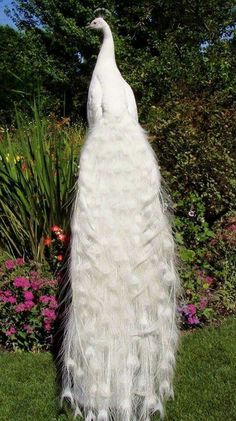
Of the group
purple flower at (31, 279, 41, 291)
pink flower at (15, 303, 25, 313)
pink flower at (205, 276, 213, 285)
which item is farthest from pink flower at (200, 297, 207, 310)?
pink flower at (15, 303, 25, 313)

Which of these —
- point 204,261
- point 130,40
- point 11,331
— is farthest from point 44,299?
point 130,40

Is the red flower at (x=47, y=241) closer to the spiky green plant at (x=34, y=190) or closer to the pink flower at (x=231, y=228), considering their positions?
the spiky green plant at (x=34, y=190)

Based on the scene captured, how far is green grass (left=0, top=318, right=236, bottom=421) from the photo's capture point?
391cm

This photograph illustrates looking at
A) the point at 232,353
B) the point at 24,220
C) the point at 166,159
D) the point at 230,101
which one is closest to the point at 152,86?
the point at 230,101

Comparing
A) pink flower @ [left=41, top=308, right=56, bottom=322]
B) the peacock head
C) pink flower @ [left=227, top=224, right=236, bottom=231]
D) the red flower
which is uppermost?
the peacock head

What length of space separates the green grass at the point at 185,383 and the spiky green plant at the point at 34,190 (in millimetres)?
1212

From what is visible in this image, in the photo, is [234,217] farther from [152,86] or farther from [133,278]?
[152,86]

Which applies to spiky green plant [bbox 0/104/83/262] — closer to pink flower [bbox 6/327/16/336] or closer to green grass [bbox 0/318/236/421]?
pink flower [bbox 6/327/16/336]

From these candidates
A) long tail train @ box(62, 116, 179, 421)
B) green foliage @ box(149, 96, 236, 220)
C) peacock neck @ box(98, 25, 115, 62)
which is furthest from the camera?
green foliage @ box(149, 96, 236, 220)

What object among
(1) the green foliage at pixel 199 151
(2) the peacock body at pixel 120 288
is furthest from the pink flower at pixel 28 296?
(1) the green foliage at pixel 199 151

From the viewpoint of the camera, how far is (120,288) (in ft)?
11.9

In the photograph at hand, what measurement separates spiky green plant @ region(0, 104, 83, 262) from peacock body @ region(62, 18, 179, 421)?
61.7 inches

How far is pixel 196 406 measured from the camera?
3936 mm

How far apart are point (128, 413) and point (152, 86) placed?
12869mm
